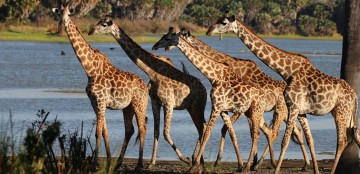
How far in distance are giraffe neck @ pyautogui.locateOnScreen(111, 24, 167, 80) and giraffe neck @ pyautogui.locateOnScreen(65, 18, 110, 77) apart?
70cm

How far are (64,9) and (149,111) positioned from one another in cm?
1146

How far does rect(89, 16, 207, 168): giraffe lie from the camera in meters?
18.3

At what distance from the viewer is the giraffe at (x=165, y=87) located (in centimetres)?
1833

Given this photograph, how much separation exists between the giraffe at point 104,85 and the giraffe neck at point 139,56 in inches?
17.0

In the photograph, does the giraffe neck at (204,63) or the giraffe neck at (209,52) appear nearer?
the giraffe neck at (204,63)

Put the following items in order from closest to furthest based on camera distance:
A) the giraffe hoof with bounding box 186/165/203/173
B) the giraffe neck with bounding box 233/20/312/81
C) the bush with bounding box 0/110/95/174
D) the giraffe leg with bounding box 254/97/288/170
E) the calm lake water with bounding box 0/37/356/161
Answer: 1. the bush with bounding box 0/110/95/174
2. the giraffe hoof with bounding box 186/165/203/173
3. the giraffe neck with bounding box 233/20/312/81
4. the giraffe leg with bounding box 254/97/288/170
5. the calm lake water with bounding box 0/37/356/161

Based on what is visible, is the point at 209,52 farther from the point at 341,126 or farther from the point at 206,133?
the point at 341,126

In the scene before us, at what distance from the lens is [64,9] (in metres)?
17.8

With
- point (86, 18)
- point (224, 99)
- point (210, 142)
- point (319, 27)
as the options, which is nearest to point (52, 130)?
point (224, 99)

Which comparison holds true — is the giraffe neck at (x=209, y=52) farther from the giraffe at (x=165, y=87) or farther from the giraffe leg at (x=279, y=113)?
the giraffe leg at (x=279, y=113)

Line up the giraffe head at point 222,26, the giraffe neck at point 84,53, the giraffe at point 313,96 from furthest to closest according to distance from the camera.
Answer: the giraffe neck at point 84,53 < the giraffe head at point 222,26 < the giraffe at point 313,96

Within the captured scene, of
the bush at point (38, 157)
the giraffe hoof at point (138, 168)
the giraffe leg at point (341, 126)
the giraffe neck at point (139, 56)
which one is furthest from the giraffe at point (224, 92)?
the bush at point (38, 157)

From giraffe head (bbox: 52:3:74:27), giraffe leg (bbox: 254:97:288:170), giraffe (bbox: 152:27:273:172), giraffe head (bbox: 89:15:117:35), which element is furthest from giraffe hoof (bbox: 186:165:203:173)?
giraffe head (bbox: 52:3:74:27)

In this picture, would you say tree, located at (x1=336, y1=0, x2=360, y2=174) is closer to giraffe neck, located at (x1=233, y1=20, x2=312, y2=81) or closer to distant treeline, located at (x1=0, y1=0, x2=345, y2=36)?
giraffe neck, located at (x1=233, y1=20, x2=312, y2=81)
